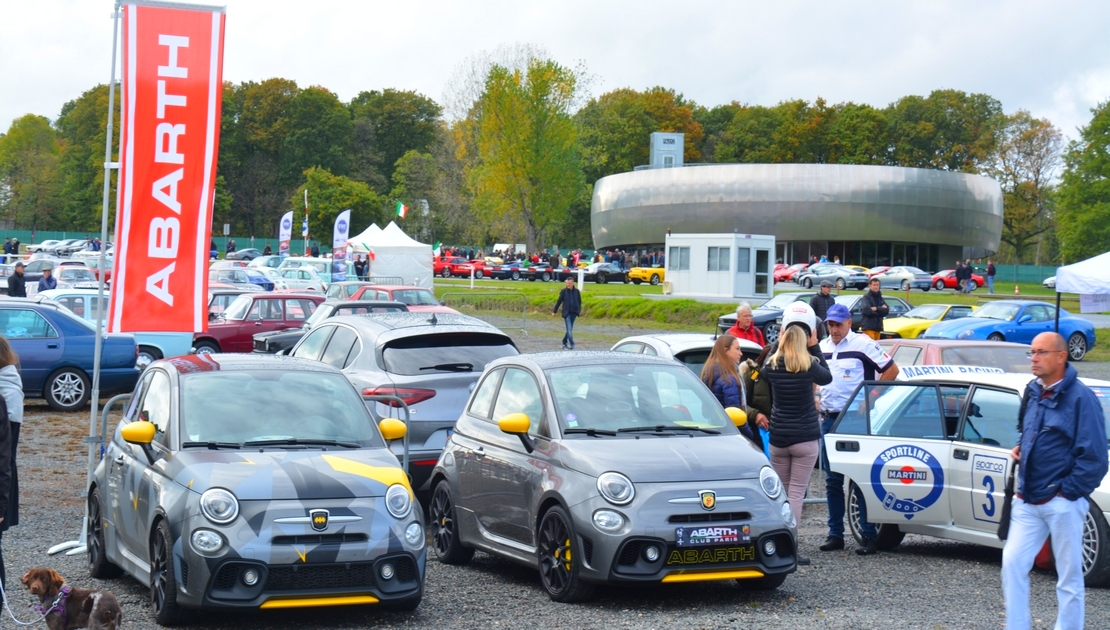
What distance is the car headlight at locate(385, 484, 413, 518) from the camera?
22.3 ft

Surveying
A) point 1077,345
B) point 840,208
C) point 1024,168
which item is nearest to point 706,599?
point 1077,345

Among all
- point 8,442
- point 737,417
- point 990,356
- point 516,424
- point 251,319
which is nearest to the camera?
point 8,442

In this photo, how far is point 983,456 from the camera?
27.6 ft

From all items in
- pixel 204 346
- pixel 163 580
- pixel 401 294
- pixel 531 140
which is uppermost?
pixel 531 140

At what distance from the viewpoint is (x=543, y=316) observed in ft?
145

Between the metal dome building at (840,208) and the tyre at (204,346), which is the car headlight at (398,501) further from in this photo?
the metal dome building at (840,208)

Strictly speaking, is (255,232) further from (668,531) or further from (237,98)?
(668,531)

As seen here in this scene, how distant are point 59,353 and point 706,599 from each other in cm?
1313

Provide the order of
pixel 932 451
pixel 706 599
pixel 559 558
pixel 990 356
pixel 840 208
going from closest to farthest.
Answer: pixel 559 558
pixel 706 599
pixel 932 451
pixel 990 356
pixel 840 208

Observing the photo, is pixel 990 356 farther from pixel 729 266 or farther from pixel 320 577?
pixel 729 266

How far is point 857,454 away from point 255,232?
374ft

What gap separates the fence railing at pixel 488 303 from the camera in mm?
43906

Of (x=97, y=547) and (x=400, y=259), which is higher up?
(x=400, y=259)

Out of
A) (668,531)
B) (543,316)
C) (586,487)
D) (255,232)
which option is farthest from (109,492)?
(255,232)
